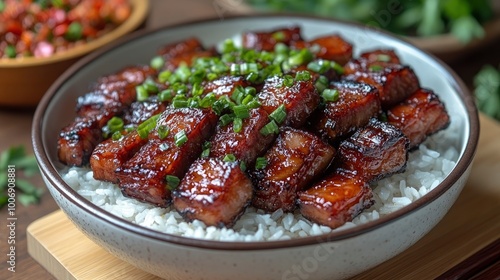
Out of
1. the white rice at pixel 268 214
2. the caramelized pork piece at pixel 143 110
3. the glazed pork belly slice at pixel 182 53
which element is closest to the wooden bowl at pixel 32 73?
the glazed pork belly slice at pixel 182 53

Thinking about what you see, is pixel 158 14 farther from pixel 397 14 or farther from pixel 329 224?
pixel 329 224

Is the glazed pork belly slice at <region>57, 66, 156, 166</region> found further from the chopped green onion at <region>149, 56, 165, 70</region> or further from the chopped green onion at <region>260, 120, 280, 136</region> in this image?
the chopped green onion at <region>260, 120, 280, 136</region>

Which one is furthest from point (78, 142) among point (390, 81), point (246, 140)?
point (390, 81)

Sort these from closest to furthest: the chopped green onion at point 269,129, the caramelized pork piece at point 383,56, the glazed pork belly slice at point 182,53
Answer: the chopped green onion at point 269,129
the caramelized pork piece at point 383,56
the glazed pork belly slice at point 182,53

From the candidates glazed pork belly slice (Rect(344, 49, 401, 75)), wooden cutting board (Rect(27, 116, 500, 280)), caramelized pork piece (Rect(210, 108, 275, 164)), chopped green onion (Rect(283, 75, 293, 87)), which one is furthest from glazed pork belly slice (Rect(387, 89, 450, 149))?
caramelized pork piece (Rect(210, 108, 275, 164))

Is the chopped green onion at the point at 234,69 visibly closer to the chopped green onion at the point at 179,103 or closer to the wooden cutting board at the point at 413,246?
the chopped green onion at the point at 179,103

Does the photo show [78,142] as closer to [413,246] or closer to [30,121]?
[30,121]

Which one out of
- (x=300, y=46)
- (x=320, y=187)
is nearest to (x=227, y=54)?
(x=300, y=46)
